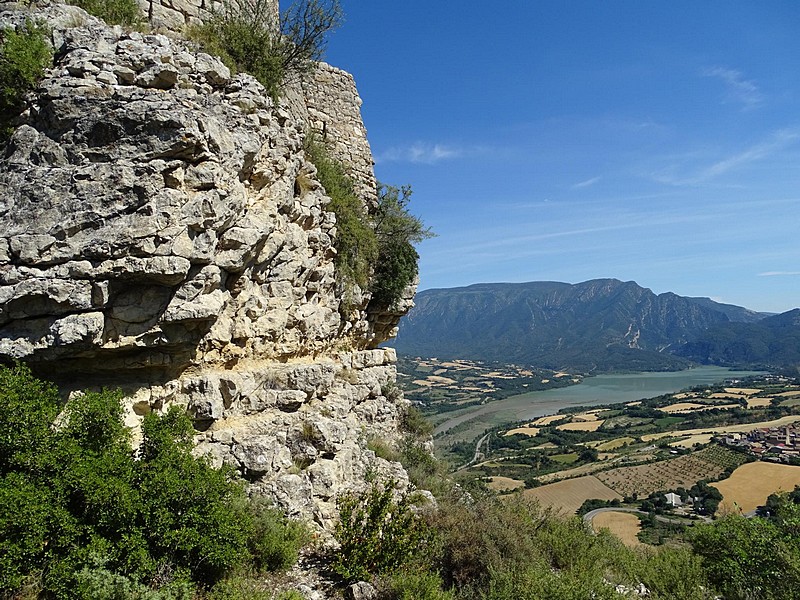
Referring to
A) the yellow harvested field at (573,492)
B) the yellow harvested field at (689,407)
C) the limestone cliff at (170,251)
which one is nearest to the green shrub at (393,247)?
the limestone cliff at (170,251)

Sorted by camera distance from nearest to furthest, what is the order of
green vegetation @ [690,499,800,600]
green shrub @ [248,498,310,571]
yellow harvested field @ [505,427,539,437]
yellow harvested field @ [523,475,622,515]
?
1. green shrub @ [248,498,310,571]
2. green vegetation @ [690,499,800,600]
3. yellow harvested field @ [523,475,622,515]
4. yellow harvested field @ [505,427,539,437]

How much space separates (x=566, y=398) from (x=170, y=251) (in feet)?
422

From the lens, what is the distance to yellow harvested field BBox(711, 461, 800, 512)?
35.1 m

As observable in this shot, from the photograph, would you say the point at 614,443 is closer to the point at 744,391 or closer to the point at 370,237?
the point at 744,391

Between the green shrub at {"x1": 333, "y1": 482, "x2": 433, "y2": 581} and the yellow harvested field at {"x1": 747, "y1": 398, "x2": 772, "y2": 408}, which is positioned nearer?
the green shrub at {"x1": 333, "y1": 482, "x2": 433, "y2": 581}

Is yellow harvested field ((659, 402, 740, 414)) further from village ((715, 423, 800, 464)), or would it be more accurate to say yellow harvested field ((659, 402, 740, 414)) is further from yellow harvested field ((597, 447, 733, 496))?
yellow harvested field ((597, 447, 733, 496))

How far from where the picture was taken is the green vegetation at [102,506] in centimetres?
444

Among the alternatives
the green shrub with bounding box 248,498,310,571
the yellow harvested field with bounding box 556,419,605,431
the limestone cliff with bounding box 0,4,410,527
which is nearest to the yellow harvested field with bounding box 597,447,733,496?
the yellow harvested field with bounding box 556,419,605,431

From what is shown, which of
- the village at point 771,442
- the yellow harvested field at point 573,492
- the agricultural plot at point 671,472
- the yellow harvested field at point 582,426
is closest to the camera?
→ the yellow harvested field at point 573,492

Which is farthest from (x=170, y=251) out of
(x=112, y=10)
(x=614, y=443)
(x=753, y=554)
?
(x=614, y=443)

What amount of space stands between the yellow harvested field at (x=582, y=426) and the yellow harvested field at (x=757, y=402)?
1152 inches

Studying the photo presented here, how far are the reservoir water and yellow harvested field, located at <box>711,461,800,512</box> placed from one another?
3879 centimetres

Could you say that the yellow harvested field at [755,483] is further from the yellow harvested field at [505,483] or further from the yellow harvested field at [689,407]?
the yellow harvested field at [689,407]

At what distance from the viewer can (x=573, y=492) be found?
4366 centimetres
